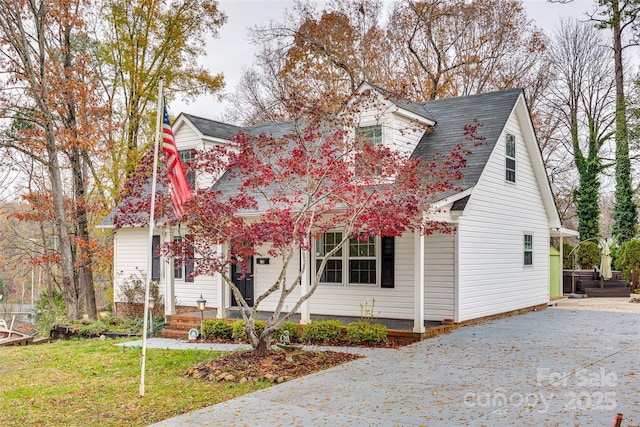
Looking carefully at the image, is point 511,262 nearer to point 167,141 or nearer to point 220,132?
point 220,132

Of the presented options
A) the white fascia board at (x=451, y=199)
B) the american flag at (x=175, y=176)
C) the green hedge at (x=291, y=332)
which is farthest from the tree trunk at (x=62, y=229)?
the white fascia board at (x=451, y=199)

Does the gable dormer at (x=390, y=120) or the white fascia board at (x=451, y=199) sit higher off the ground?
the gable dormer at (x=390, y=120)

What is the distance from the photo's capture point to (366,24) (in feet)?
84.8

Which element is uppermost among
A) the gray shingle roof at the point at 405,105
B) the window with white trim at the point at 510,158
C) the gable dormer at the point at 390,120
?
the gray shingle roof at the point at 405,105

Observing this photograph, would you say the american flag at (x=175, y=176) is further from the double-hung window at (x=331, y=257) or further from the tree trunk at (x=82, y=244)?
the tree trunk at (x=82, y=244)

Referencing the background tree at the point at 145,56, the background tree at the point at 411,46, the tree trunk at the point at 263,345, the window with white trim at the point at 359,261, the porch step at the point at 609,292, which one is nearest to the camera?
the tree trunk at the point at 263,345

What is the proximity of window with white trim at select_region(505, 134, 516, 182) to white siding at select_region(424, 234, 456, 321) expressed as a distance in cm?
335

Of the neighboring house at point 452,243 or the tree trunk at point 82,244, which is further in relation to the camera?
the tree trunk at point 82,244

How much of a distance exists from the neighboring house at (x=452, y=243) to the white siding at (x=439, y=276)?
22mm

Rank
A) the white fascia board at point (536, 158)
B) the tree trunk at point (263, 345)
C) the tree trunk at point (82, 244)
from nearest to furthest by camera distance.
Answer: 1. the tree trunk at point (263, 345)
2. the white fascia board at point (536, 158)
3. the tree trunk at point (82, 244)

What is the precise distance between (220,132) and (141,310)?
5.79 meters

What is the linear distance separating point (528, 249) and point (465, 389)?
967 centimetres

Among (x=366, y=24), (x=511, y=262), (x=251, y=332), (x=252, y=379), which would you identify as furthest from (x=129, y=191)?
(x=366, y=24)

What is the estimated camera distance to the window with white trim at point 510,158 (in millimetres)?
14547
